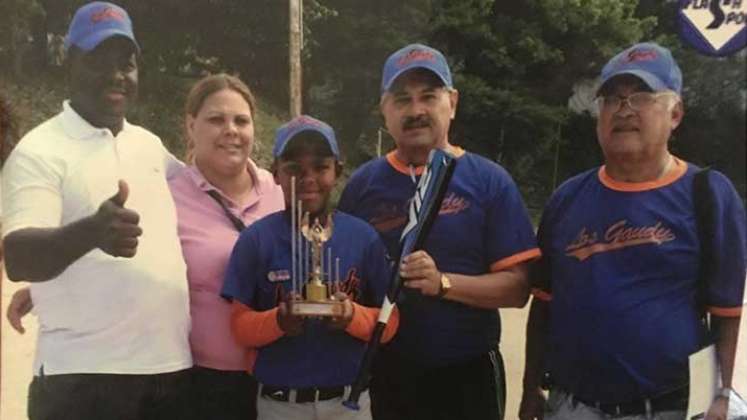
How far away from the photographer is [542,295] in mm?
2314

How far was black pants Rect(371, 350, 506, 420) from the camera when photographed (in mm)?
2287

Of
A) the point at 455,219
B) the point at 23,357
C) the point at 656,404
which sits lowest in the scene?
the point at 656,404

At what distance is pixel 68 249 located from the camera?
83.4 inches

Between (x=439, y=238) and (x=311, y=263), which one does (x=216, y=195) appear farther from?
(x=439, y=238)

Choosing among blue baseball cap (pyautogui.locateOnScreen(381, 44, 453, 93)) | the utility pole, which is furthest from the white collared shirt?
A: blue baseball cap (pyautogui.locateOnScreen(381, 44, 453, 93))

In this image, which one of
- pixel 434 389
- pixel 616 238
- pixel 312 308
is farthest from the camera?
pixel 434 389

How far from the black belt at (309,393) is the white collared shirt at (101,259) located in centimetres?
28

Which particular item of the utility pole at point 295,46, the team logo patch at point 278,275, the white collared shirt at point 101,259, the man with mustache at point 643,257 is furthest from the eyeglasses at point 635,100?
the white collared shirt at point 101,259

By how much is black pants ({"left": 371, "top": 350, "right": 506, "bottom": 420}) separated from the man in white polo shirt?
0.53 meters

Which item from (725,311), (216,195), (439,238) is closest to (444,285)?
(439,238)

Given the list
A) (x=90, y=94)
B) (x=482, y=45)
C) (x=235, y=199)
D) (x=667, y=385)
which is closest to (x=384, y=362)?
(x=235, y=199)

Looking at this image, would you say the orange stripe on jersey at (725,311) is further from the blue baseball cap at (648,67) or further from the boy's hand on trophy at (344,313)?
the boy's hand on trophy at (344,313)

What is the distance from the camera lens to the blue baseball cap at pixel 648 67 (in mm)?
2162

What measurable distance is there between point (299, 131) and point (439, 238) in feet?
1.47
